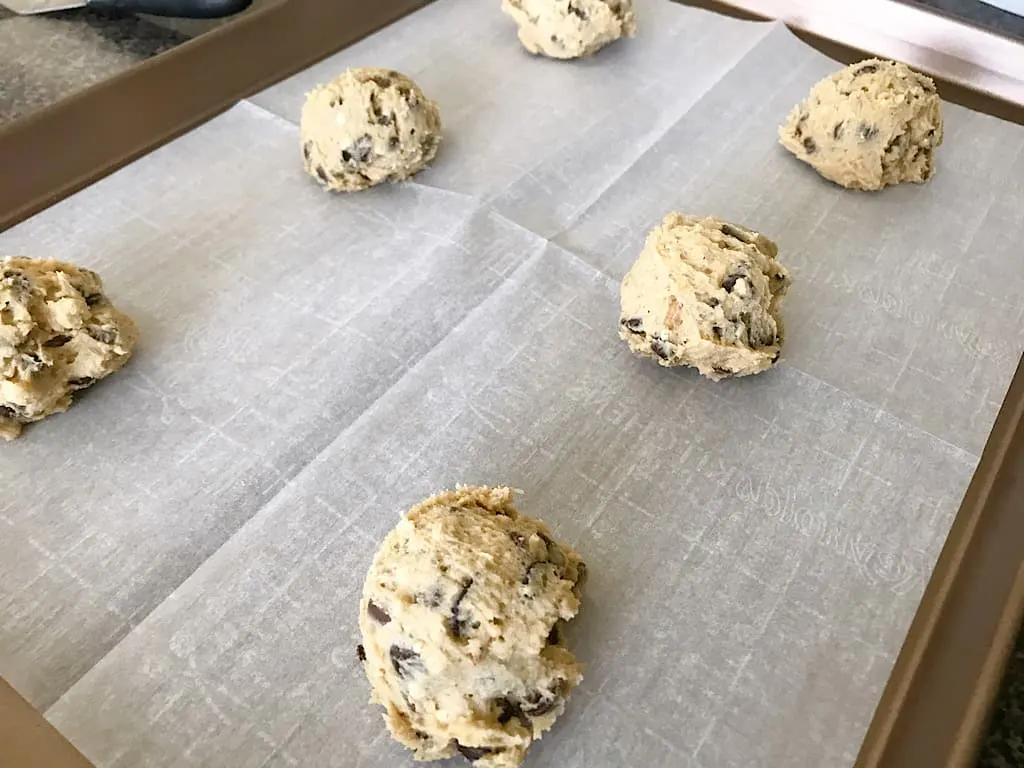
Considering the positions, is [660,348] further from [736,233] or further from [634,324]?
[736,233]

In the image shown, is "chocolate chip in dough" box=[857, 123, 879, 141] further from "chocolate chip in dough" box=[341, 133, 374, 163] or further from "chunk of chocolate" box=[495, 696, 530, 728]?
"chunk of chocolate" box=[495, 696, 530, 728]

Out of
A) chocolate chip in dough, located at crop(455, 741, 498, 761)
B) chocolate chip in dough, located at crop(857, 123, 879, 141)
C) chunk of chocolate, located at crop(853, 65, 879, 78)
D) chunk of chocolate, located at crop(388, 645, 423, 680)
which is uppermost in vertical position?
chunk of chocolate, located at crop(853, 65, 879, 78)

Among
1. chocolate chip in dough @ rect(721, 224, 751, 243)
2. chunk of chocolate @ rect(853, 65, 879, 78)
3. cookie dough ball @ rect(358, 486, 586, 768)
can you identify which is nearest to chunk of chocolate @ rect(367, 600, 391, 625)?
cookie dough ball @ rect(358, 486, 586, 768)

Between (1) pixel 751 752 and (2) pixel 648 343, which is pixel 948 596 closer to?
(1) pixel 751 752

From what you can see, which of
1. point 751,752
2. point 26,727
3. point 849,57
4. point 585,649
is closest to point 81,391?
point 26,727

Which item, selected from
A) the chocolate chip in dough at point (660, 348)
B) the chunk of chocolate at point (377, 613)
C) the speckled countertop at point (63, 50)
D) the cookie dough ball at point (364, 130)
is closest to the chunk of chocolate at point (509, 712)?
the chunk of chocolate at point (377, 613)

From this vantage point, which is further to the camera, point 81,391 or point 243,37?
point 243,37

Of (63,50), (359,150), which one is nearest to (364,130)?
(359,150)

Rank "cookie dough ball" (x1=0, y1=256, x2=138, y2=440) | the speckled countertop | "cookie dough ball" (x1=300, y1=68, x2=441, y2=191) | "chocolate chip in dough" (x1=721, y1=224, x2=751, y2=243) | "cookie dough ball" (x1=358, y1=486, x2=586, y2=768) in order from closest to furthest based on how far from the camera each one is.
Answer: "cookie dough ball" (x1=358, y1=486, x2=586, y2=768), "cookie dough ball" (x1=0, y1=256, x2=138, y2=440), "chocolate chip in dough" (x1=721, y1=224, x2=751, y2=243), "cookie dough ball" (x1=300, y1=68, x2=441, y2=191), the speckled countertop
